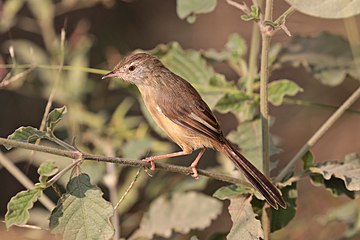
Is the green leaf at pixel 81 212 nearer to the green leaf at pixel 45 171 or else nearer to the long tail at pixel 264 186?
the green leaf at pixel 45 171

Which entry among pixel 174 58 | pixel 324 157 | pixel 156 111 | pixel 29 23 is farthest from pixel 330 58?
pixel 29 23

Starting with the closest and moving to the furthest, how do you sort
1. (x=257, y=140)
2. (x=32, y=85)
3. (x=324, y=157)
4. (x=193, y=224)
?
1. (x=257, y=140)
2. (x=193, y=224)
3. (x=32, y=85)
4. (x=324, y=157)

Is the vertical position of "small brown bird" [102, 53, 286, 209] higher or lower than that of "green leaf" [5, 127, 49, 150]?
lower

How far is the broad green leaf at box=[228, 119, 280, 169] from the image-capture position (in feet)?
12.9

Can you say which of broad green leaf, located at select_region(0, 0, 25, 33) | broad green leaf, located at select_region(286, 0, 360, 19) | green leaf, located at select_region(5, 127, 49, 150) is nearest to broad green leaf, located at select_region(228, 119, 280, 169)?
broad green leaf, located at select_region(286, 0, 360, 19)

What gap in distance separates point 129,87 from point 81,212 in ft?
6.06

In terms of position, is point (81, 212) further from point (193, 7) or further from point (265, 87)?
point (193, 7)

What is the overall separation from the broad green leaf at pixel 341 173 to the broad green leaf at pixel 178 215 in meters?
0.88

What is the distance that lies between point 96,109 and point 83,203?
9.39 ft

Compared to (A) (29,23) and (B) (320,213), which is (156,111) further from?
(A) (29,23)

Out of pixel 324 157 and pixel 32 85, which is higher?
pixel 32 85

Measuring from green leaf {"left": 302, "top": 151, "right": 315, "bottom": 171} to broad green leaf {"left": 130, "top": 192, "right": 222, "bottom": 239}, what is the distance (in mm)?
904

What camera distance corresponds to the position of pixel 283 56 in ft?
14.9

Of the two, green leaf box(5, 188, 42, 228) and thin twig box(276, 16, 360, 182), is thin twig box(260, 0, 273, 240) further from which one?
green leaf box(5, 188, 42, 228)
